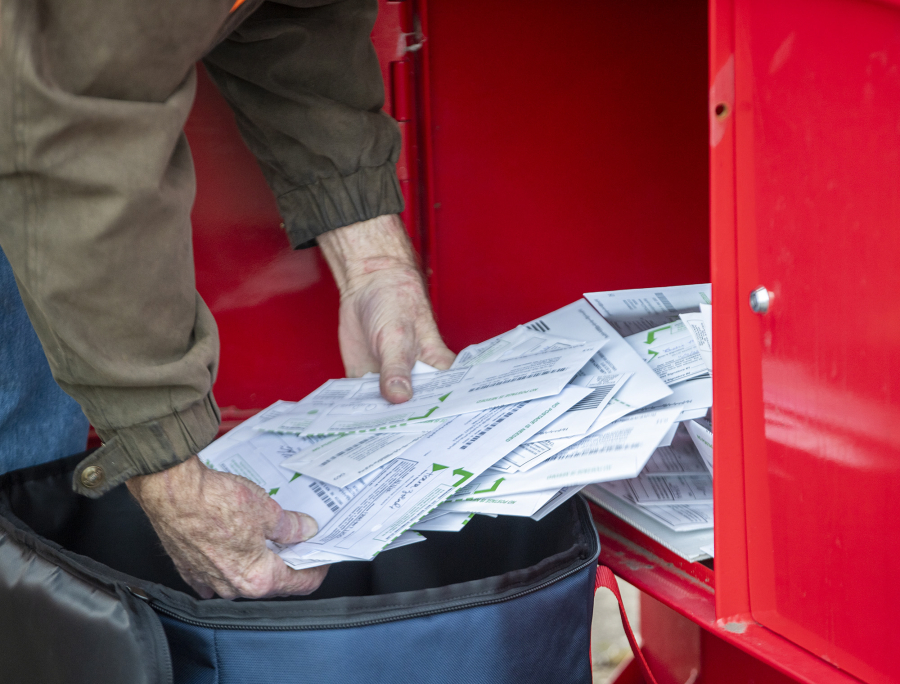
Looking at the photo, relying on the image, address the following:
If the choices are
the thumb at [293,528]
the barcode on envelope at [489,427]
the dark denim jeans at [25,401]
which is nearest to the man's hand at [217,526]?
the thumb at [293,528]

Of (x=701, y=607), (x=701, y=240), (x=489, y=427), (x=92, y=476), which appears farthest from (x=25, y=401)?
(x=701, y=240)

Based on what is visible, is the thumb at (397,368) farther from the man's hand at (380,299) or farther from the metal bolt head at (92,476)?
the metal bolt head at (92,476)

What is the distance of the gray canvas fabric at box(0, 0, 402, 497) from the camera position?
512 mm

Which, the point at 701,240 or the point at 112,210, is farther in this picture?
the point at 701,240

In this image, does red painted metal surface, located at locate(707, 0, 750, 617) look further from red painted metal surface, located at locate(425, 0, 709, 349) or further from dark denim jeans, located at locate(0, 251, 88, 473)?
dark denim jeans, located at locate(0, 251, 88, 473)

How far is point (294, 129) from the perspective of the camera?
1020mm

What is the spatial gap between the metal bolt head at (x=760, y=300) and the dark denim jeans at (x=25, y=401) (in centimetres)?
78

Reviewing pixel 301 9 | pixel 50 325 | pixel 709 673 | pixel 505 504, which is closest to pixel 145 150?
pixel 50 325

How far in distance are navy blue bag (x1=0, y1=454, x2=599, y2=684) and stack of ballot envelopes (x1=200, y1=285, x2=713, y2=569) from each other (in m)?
0.07

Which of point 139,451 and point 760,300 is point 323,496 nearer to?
point 139,451

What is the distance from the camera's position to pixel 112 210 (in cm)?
54

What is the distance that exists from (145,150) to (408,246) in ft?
1.92

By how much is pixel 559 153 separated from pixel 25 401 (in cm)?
81

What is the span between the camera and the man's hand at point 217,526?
2.14 ft
